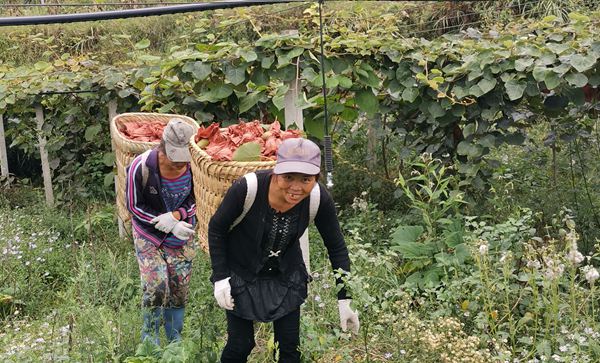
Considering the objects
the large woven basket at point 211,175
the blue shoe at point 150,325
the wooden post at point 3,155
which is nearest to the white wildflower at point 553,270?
the large woven basket at point 211,175

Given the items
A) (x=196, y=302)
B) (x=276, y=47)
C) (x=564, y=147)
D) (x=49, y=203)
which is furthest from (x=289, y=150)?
(x=49, y=203)

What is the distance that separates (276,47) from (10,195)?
2.81 m

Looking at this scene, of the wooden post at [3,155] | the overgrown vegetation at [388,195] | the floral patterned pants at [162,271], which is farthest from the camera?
the wooden post at [3,155]

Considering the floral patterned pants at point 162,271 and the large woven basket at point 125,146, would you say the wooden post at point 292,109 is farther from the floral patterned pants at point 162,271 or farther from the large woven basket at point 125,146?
the floral patterned pants at point 162,271

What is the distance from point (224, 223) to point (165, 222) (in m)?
0.67

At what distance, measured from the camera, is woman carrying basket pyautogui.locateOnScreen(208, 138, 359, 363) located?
3039mm

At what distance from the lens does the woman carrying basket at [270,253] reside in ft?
9.97

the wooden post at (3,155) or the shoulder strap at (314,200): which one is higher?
the shoulder strap at (314,200)

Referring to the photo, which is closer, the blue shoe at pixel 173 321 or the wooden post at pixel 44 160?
the blue shoe at pixel 173 321

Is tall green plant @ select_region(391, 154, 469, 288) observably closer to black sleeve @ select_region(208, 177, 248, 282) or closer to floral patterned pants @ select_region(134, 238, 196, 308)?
floral patterned pants @ select_region(134, 238, 196, 308)

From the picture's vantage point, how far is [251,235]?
3.14m

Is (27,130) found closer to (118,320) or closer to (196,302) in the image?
(196,302)

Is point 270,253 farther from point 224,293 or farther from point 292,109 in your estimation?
point 292,109

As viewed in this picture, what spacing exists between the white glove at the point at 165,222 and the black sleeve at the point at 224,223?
0.56m
